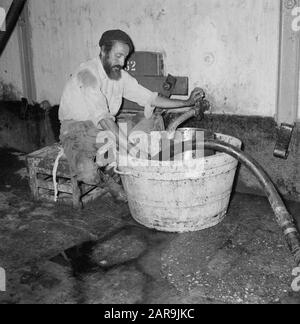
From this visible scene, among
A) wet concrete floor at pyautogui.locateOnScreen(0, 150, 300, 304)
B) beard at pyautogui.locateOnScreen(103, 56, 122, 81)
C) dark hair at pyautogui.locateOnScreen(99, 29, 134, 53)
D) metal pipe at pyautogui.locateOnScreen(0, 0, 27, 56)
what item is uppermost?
metal pipe at pyautogui.locateOnScreen(0, 0, 27, 56)

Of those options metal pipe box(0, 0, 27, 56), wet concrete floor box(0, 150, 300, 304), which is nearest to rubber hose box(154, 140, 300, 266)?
wet concrete floor box(0, 150, 300, 304)

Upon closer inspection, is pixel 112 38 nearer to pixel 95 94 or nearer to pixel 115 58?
pixel 115 58

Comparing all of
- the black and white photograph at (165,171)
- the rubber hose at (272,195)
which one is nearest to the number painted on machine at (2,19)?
the black and white photograph at (165,171)

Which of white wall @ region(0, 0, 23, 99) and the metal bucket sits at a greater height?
white wall @ region(0, 0, 23, 99)

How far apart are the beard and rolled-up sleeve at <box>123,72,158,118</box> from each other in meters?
0.17

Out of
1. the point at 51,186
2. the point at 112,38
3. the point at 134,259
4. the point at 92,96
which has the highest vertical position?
the point at 112,38

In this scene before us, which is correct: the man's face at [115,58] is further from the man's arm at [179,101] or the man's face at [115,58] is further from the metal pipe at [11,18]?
the metal pipe at [11,18]

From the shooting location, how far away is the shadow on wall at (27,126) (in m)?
5.85

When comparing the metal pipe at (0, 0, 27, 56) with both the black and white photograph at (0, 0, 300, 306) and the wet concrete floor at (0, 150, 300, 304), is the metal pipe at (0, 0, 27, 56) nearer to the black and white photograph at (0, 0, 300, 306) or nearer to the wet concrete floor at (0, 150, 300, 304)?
the black and white photograph at (0, 0, 300, 306)

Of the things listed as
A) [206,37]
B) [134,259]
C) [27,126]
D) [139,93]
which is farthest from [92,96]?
[27,126]

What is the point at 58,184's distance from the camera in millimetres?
4262

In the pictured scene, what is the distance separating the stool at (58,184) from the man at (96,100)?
186mm

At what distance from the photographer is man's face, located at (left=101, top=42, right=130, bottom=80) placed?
377 centimetres

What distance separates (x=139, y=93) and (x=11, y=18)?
256 centimetres
